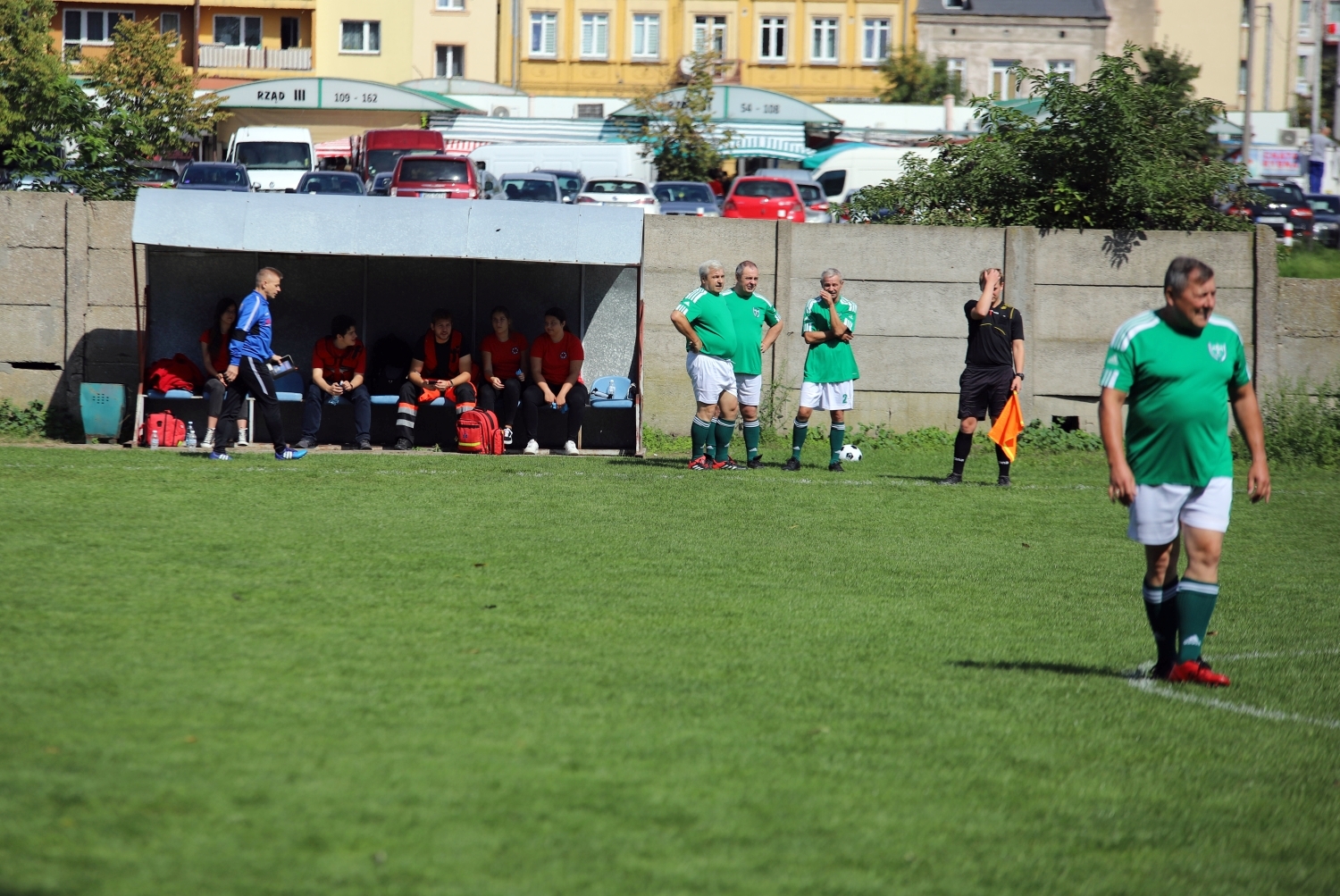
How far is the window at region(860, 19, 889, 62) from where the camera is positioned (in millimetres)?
57219

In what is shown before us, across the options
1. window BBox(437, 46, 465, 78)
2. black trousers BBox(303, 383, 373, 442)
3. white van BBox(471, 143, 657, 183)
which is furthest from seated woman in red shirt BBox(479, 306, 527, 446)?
window BBox(437, 46, 465, 78)

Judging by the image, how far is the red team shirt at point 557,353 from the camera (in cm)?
1479

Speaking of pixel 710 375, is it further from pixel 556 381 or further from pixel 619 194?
pixel 619 194

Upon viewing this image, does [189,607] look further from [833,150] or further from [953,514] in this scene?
[833,150]

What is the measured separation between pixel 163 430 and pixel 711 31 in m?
45.6

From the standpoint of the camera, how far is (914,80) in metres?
54.8

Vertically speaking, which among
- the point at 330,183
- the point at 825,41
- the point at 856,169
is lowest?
the point at 330,183

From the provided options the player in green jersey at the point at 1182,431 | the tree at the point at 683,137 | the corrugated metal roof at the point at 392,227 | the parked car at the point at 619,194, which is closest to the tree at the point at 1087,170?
the corrugated metal roof at the point at 392,227

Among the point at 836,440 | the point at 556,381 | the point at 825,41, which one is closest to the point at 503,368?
the point at 556,381

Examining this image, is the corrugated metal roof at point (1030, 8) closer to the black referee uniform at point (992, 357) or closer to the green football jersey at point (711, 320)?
the black referee uniform at point (992, 357)

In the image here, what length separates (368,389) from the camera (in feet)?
49.2

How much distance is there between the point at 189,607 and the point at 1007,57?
5964cm

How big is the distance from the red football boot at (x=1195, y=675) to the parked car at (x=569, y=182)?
85.1 ft

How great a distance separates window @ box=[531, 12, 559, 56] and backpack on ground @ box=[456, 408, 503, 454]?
143 ft
